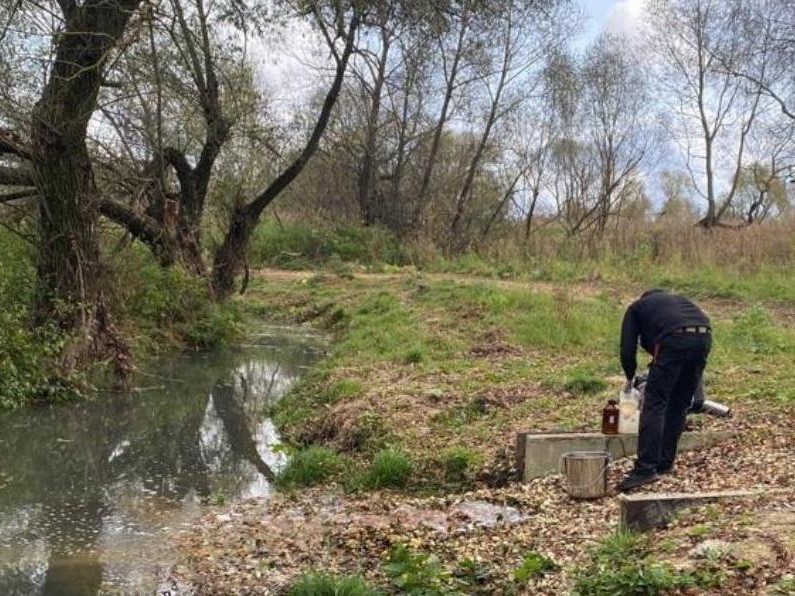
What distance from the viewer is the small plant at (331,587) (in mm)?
5293

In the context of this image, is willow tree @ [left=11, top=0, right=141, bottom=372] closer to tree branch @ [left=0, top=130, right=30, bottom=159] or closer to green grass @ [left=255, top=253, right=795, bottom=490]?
tree branch @ [left=0, top=130, right=30, bottom=159]

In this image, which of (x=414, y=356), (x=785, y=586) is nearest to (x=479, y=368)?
(x=414, y=356)

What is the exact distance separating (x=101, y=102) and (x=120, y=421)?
17.2 ft

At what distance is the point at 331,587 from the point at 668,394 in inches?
120

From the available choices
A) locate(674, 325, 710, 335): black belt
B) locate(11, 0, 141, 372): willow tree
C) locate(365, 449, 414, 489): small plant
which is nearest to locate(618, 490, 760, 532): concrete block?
locate(674, 325, 710, 335): black belt

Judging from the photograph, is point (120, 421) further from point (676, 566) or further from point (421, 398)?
point (676, 566)

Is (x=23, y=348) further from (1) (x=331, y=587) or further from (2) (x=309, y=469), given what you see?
(1) (x=331, y=587)

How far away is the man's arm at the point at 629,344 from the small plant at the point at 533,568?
199 cm

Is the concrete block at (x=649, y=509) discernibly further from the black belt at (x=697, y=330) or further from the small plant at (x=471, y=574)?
the black belt at (x=697, y=330)

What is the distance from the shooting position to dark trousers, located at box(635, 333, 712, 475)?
22.0ft

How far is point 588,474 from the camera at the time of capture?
6.90 metres

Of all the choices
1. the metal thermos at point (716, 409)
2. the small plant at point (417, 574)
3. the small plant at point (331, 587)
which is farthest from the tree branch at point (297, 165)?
the small plant at point (331, 587)

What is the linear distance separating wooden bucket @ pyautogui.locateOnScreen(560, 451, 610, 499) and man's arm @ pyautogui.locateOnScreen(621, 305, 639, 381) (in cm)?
72

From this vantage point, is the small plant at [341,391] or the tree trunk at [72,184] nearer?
the small plant at [341,391]
